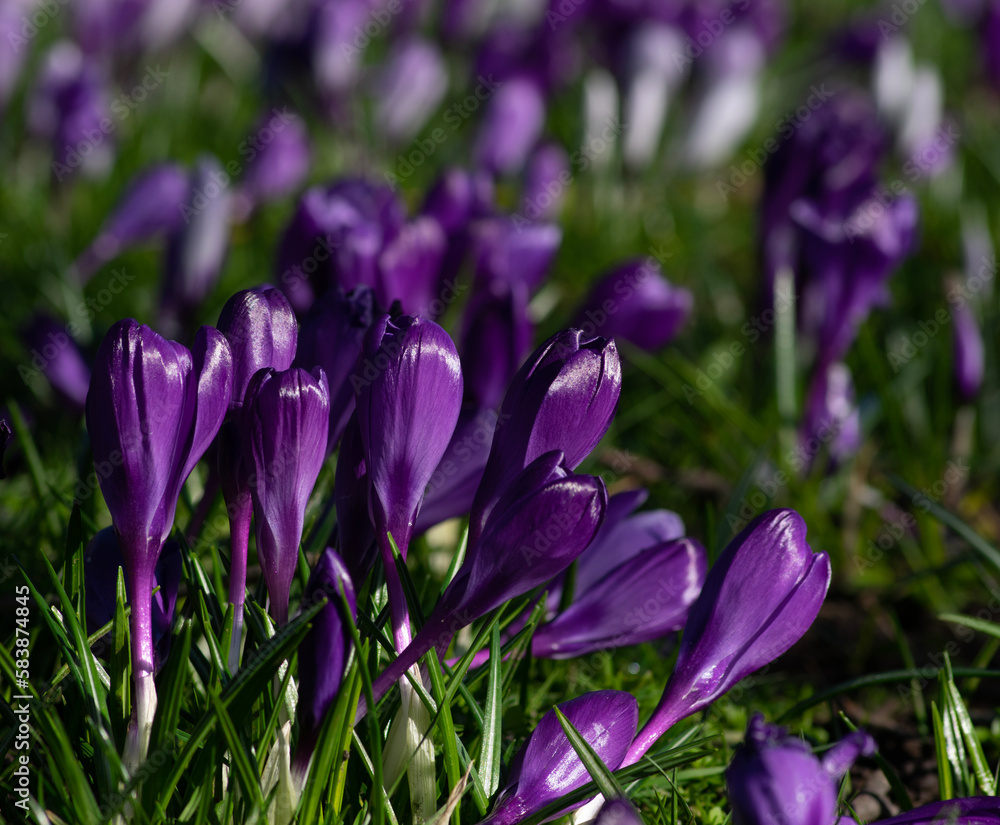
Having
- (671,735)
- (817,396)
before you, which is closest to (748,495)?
(817,396)

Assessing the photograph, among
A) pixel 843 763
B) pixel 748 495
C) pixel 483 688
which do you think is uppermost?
pixel 843 763

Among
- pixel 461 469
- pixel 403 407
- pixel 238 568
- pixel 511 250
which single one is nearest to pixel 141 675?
pixel 238 568

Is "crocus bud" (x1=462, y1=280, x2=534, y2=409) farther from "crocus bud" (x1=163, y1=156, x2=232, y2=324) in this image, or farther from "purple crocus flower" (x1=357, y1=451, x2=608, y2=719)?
"crocus bud" (x1=163, y1=156, x2=232, y2=324)

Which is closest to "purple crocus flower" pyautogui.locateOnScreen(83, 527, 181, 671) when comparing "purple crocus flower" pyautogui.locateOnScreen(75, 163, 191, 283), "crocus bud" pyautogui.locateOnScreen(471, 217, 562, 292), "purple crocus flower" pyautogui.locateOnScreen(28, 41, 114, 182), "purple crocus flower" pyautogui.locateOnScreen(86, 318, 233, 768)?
"purple crocus flower" pyautogui.locateOnScreen(86, 318, 233, 768)

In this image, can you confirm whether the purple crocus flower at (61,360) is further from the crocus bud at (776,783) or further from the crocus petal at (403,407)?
the crocus bud at (776,783)

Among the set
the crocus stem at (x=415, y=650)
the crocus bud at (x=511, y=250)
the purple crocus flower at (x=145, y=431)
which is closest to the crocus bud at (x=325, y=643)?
the crocus stem at (x=415, y=650)

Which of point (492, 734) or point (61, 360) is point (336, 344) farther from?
point (61, 360)

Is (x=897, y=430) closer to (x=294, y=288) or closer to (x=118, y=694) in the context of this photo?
(x=294, y=288)
